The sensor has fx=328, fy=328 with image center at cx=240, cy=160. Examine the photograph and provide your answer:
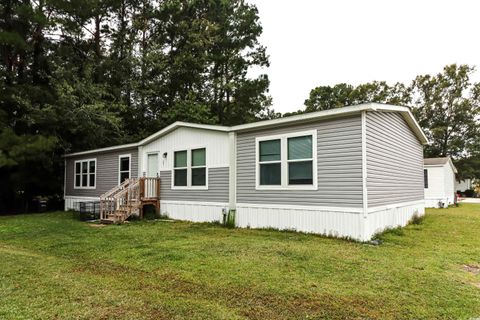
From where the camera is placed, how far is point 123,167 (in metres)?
13.4

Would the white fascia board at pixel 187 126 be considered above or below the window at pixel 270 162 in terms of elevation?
above

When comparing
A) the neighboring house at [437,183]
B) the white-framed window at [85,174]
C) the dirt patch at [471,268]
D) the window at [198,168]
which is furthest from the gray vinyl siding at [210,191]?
Answer: the neighboring house at [437,183]

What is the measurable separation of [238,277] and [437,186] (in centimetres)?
1793

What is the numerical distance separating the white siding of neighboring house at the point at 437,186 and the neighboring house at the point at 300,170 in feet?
24.7

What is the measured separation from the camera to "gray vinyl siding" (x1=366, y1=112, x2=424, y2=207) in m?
7.46

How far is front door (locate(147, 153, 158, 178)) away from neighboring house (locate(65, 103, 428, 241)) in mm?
46

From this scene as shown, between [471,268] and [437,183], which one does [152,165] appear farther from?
[437,183]

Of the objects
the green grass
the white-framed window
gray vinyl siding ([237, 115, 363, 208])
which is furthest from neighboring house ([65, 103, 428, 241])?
the white-framed window

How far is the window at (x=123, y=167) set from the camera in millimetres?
13219

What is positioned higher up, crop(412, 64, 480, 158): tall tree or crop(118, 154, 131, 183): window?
crop(412, 64, 480, 158): tall tree

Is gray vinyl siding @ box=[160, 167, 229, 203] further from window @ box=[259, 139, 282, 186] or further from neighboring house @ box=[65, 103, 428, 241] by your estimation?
window @ box=[259, 139, 282, 186]

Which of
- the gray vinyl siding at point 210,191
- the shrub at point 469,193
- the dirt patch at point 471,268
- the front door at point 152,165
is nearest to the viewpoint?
the dirt patch at point 471,268

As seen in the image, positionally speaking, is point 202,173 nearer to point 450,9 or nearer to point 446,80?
point 450,9

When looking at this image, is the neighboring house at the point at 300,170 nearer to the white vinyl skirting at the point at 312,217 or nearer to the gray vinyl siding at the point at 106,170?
the white vinyl skirting at the point at 312,217
